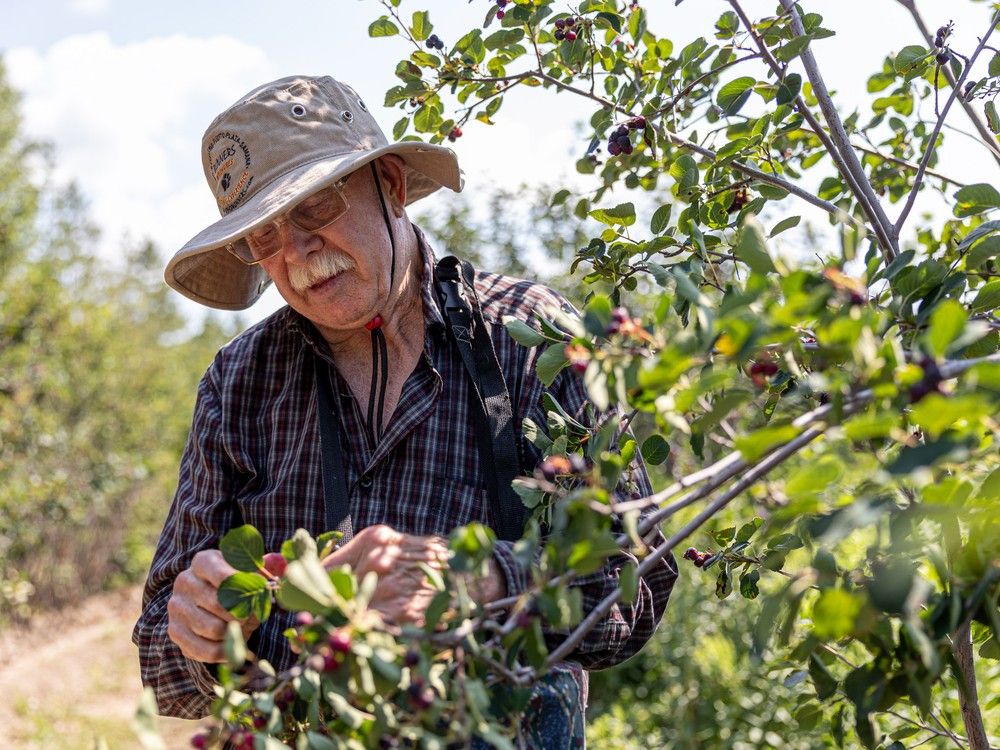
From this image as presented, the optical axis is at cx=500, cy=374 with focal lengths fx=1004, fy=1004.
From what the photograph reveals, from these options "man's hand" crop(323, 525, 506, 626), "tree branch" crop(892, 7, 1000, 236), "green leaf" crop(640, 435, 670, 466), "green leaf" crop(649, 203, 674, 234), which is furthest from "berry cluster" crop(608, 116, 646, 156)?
"man's hand" crop(323, 525, 506, 626)

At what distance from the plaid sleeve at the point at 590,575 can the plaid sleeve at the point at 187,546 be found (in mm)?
626

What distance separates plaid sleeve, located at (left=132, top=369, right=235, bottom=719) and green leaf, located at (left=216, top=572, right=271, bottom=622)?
71cm

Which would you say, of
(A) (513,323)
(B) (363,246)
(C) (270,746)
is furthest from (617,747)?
(C) (270,746)

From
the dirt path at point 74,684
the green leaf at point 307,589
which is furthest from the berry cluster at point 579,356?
the dirt path at point 74,684

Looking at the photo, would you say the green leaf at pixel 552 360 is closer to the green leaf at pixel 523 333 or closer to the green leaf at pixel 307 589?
the green leaf at pixel 523 333

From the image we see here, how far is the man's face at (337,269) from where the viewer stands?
6.47 ft

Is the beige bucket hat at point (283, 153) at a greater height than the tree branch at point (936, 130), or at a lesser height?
greater

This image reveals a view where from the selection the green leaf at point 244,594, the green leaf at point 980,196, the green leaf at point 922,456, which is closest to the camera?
the green leaf at point 922,456

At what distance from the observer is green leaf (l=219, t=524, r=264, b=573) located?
1.18 meters

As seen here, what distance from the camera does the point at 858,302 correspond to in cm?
98

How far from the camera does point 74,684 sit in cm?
901

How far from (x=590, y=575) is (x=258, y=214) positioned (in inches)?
35.7

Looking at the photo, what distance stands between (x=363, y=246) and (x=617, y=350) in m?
1.07

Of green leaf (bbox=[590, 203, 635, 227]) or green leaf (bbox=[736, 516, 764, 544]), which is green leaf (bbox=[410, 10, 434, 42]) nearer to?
green leaf (bbox=[590, 203, 635, 227])
